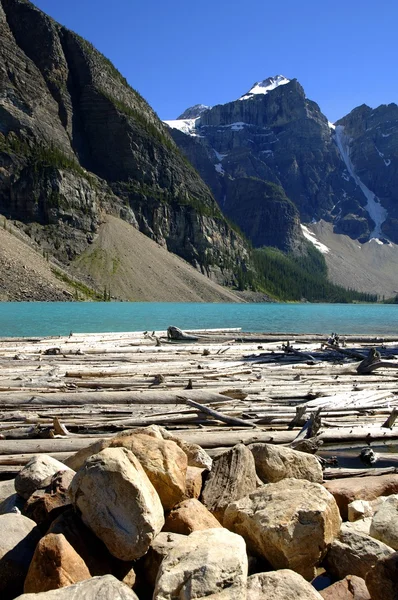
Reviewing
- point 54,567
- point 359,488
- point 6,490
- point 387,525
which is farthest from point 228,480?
point 6,490

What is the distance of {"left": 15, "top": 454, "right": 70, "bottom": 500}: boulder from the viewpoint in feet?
17.8

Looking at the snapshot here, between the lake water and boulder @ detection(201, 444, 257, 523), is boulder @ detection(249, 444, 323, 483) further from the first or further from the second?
the lake water

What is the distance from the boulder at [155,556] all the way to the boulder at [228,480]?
36.8 inches

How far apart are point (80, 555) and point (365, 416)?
8.35 metres

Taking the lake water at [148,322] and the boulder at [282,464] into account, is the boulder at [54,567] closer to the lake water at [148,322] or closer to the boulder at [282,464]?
the boulder at [282,464]

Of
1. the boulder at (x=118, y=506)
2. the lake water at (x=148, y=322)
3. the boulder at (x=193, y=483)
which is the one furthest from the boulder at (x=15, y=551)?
the lake water at (x=148, y=322)

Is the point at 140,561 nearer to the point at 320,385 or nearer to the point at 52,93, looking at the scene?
the point at 320,385

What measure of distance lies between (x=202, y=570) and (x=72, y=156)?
7229 inches

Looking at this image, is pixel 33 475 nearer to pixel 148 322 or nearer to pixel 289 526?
pixel 289 526

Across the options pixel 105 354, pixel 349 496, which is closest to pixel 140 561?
pixel 349 496

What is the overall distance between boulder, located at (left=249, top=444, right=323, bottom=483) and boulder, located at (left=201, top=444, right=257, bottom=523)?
316 mm

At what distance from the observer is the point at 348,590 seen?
4473 millimetres

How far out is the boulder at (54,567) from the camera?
403 cm

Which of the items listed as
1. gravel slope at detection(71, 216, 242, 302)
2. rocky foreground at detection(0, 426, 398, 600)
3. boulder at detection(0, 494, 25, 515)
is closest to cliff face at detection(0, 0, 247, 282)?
gravel slope at detection(71, 216, 242, 302)
